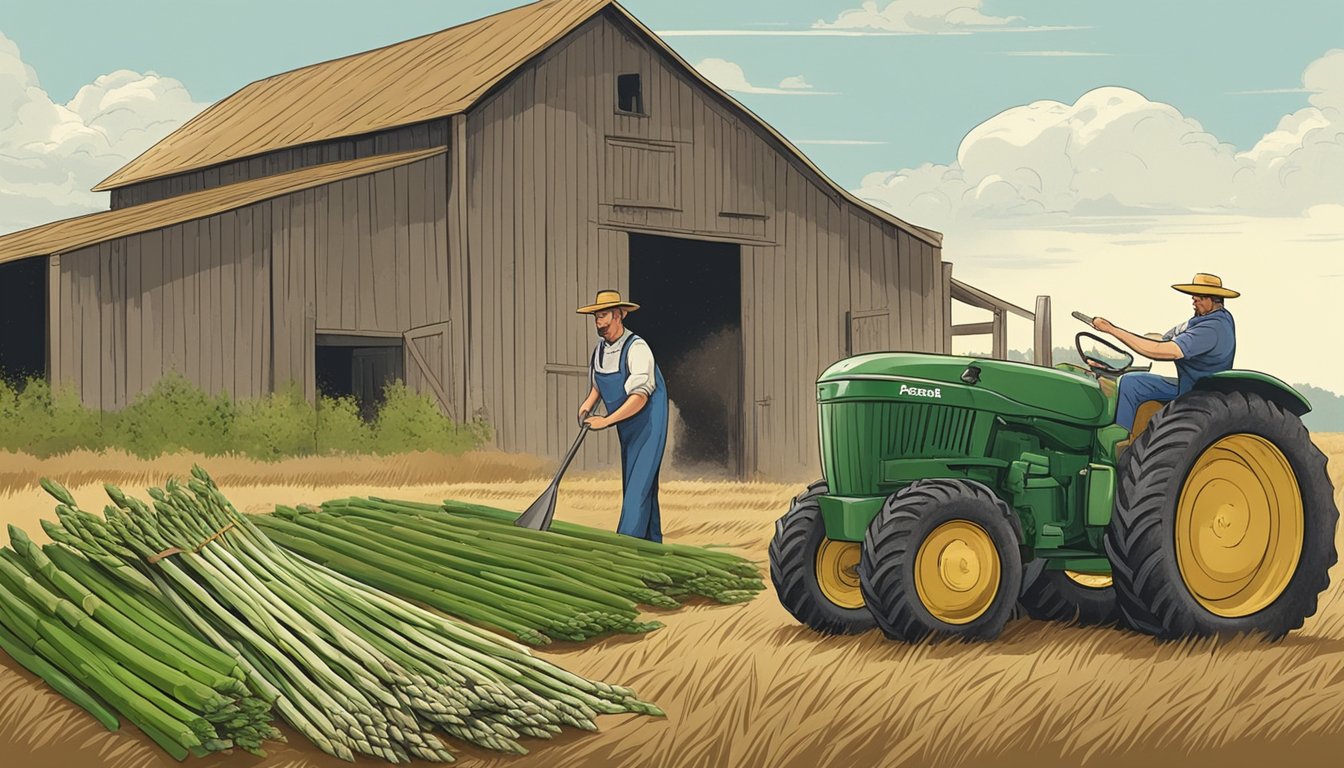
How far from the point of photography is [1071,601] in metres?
7.49

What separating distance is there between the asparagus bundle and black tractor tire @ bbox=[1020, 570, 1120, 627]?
382 cm

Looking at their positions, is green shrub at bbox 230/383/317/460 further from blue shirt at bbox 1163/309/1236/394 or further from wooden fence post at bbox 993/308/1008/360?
blue shirt at bbox 1163/309/1236/394

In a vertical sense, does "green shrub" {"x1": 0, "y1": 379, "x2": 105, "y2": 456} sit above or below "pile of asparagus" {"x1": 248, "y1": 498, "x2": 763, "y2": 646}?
above

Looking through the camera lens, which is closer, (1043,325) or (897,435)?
(897,435)

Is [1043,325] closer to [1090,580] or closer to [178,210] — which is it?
[1090,580]

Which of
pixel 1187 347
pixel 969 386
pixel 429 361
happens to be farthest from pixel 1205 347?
pixel 429 361

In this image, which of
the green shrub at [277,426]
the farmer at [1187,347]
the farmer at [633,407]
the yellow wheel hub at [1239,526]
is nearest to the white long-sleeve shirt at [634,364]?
the farmer at [633,407]

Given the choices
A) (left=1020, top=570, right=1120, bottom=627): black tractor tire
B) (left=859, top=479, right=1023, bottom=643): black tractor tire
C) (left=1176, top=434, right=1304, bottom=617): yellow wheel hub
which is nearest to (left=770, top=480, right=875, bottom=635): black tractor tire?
(left=859, top=479, right=1023, bottom=643): black tractor tire

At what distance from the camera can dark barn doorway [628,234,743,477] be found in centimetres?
2055

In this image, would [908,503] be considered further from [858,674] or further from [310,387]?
[310,387]

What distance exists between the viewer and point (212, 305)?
16.9 m

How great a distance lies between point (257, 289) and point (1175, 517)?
1221cm

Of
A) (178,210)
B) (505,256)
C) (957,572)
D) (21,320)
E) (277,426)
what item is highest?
(178,210)

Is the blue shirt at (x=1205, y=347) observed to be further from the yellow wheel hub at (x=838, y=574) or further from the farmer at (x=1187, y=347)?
the yellow wheel hub at (x=838, y=574)
